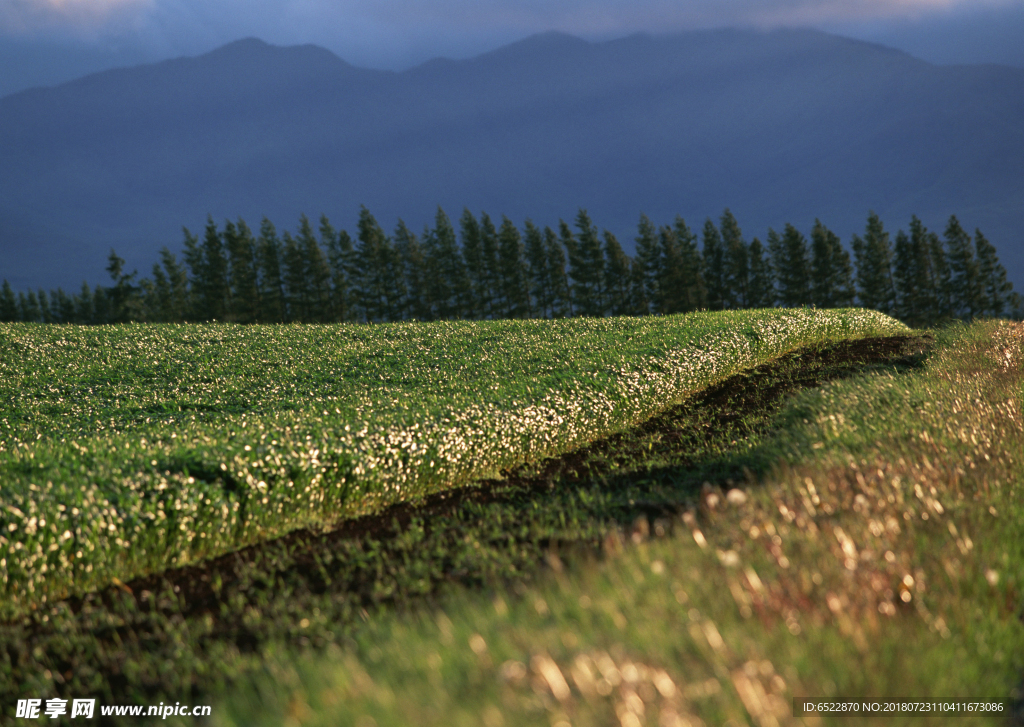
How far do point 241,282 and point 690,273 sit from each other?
47115 mm

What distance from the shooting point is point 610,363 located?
15188 mm

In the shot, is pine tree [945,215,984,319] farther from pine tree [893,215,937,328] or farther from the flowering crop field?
the flowering crop field

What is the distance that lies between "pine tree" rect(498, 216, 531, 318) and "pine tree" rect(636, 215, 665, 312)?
40.6 ft

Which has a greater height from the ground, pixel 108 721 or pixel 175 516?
pixel 175 516

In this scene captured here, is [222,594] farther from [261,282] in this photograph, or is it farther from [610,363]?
[261,282]

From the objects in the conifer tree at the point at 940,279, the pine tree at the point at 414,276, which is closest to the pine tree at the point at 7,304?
the pine tree at the point at 414,276

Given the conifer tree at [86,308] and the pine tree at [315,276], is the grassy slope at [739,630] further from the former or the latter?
the conifer tree at [86,308]

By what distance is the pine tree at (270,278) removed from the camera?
71.6 metres

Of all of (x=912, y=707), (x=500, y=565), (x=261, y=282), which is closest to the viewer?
(x=912, y=707)

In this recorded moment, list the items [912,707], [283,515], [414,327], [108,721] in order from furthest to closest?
[414,327], [283,515], [108,721], [912,707]

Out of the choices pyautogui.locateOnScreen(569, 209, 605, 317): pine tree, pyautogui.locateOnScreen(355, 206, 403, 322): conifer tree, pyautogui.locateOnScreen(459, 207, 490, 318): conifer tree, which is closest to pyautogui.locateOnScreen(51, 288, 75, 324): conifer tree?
pyautogui.locateOnScreen(355, 206, 403, 322): conifer tree

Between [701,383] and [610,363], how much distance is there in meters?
2.89

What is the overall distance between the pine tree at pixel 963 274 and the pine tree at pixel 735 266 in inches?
805

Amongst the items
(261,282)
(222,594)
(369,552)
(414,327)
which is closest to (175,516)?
(222,594)
